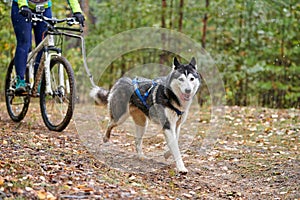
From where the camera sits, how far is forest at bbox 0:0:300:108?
11055 millimetres

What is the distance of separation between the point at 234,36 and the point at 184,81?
7397mm

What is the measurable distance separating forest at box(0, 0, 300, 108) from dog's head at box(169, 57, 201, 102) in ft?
19.8

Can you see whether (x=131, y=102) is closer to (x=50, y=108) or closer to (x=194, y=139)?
(x=50, y=108)

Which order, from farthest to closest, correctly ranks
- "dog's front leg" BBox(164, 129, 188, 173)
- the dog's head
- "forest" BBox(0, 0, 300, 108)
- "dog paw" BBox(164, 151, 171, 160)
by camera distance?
"forest" BBox(0, 0, 300, 108) → "dog paw" BBox(164, 151, 171, 160) → "dog's front leg" BBox(164, 129, 188, 173) → the dog's head

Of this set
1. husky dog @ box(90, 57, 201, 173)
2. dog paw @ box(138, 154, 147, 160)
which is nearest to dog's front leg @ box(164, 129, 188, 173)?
husky dog @ box(90, 57, 201, 173)

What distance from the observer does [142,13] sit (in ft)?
37.8

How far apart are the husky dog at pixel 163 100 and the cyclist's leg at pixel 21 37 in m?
1.19

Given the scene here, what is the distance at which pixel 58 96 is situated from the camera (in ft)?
18.7

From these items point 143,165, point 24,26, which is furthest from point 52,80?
point 143,165

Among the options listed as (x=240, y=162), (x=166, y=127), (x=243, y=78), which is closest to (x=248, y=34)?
(x=243, y=78)

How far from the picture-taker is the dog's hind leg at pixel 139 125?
17.7ft

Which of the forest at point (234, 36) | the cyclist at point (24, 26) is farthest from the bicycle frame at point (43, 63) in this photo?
the forest at point (234, 36)

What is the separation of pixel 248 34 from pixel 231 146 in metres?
5.80

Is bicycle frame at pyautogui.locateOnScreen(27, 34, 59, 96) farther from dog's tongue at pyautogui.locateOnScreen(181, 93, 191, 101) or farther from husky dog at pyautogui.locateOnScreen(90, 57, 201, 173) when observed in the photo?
dog's tongue at pyautogui.locateOnScreen(181, 93, 191, 101)
